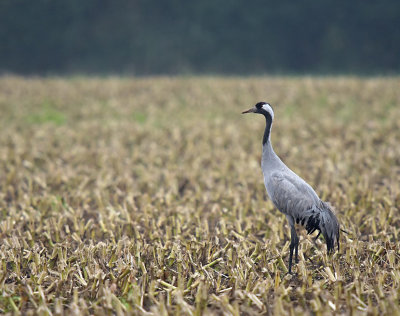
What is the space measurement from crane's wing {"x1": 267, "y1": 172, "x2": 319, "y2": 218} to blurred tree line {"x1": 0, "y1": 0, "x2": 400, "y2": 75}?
3857 centimetres

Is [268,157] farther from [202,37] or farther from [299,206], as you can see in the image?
[202,37]

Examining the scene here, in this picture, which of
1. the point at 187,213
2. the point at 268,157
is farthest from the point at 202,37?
the point at 268,157

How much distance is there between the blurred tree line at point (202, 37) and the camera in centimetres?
4373

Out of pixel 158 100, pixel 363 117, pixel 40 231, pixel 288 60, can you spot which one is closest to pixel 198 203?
pixel 40 231

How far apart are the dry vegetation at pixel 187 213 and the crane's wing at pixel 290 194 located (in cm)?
59

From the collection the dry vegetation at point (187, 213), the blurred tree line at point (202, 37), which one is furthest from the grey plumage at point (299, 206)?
the blurred tree line at point (202, 37)

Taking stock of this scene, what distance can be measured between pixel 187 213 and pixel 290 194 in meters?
2.41

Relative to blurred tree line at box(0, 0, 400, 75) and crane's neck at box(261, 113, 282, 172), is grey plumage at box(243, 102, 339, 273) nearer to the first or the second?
crane's neck at box(261, 113, 282, 172)

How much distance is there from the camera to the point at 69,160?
11680mm

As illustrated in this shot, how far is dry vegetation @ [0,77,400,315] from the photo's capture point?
4.97 meters

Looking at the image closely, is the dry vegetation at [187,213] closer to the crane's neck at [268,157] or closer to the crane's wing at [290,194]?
the crane's wing at [290,194]

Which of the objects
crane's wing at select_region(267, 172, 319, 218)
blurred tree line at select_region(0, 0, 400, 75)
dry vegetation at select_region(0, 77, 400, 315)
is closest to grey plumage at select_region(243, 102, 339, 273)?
crane's wing at select_region(267, 172, 319, 218)

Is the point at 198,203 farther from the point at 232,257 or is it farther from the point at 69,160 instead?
the point at 69,160

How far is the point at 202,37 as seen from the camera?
46.0 metres
